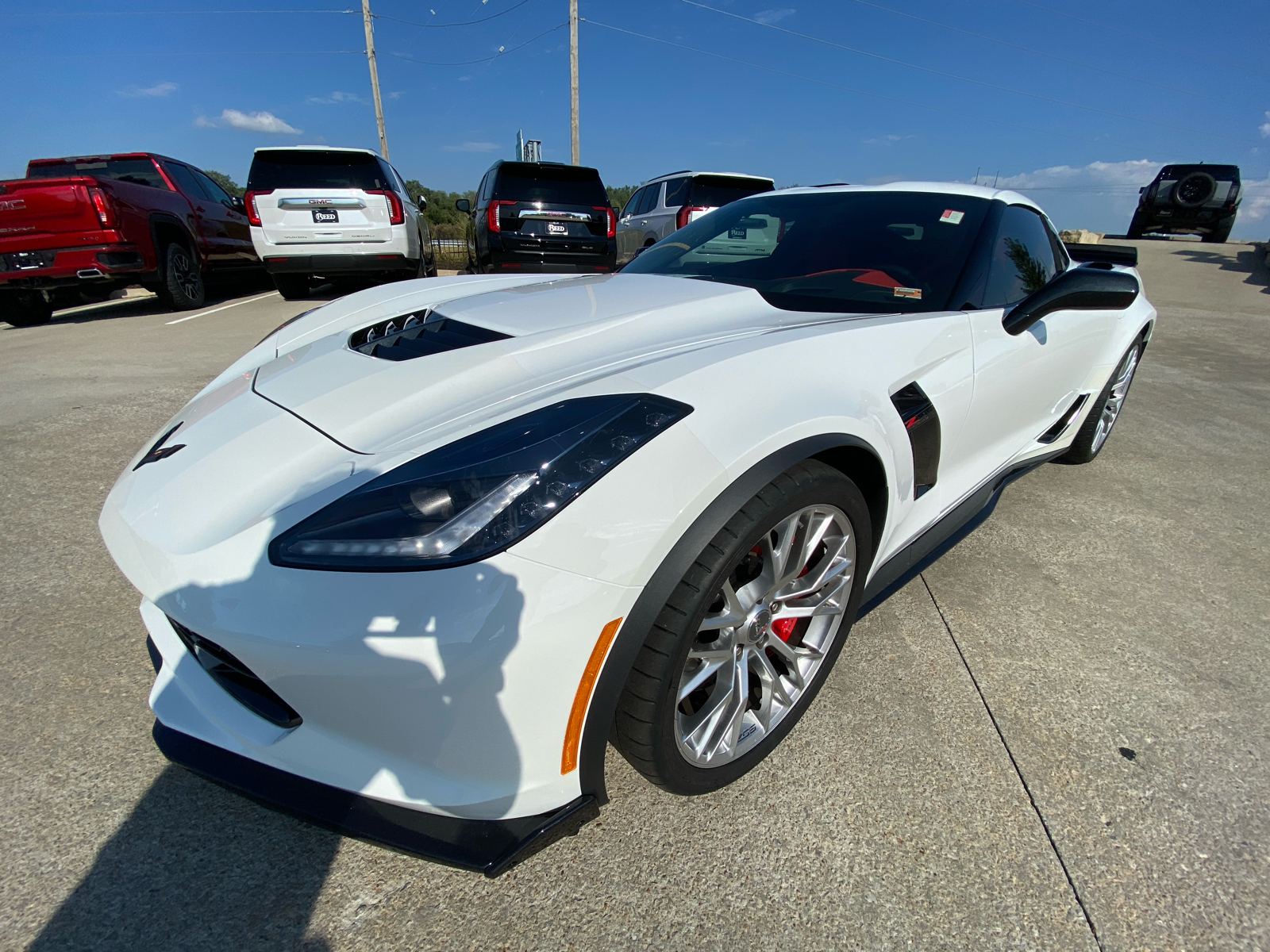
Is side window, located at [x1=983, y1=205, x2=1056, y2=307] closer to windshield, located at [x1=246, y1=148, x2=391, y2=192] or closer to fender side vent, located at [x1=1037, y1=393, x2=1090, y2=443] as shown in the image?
fender side vent, located at [x1=1037, y1=393, x2=1090, y2=443]

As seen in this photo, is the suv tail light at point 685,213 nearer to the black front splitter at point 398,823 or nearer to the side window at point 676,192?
the side window at point 676,192

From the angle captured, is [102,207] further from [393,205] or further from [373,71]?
[373,71]

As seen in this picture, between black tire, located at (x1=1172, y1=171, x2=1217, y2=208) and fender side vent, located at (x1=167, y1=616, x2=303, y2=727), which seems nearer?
fender side vent, located at (x1=167, y1=616, x2=303, y2=727)

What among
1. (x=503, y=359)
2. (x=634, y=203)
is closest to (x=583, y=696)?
(x=503, y=359)

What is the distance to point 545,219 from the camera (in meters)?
8.05

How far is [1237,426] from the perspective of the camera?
4344 millimetres

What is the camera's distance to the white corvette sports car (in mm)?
1051

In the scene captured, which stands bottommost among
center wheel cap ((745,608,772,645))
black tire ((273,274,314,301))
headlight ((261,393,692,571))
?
black tire ((273,274,314,301))

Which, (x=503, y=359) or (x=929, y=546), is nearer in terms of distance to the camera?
(x=503, y=359)

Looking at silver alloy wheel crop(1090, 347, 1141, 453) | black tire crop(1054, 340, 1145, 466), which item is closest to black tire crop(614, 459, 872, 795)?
black tire crop(1054, 340, 1145, 466)

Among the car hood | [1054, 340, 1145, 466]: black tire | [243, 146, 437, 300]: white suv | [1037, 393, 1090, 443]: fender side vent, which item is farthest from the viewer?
[243, 146, 437, 300]: white suv

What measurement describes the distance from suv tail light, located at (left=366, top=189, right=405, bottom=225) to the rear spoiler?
682 centimetres

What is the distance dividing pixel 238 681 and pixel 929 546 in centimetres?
185

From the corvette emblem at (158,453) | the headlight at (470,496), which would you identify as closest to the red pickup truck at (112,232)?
the corvette emblem at (158,453)
